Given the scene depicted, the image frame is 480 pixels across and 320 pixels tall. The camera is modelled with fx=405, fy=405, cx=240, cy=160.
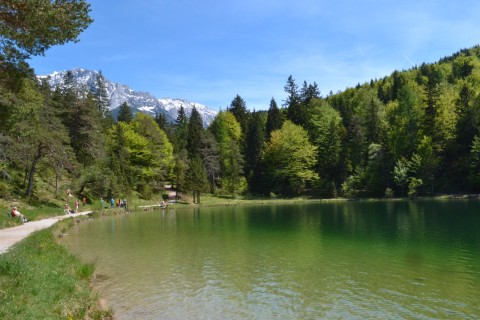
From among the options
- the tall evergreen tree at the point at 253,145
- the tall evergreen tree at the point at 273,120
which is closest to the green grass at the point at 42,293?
the tall evergreen tree at the point at 253,145

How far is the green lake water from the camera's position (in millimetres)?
12383

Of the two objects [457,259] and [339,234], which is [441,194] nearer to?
[339,234]

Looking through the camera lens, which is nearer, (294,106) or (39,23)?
(39,23)

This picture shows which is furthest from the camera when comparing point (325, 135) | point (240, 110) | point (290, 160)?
point (240, 110)

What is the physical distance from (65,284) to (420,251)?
55.4 feet

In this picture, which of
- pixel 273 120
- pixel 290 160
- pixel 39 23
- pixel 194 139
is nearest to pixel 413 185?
pixel 290 160

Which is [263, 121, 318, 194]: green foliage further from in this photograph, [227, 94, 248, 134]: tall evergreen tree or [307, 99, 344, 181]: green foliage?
[227, 94, 248, 134]: tall evergreen tree

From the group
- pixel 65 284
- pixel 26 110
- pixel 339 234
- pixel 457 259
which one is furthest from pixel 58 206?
pixel 457 259

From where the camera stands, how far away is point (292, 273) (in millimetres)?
16922

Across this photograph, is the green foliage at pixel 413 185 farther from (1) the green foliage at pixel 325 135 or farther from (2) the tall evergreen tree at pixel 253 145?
(2) the tall evergreen tree at pixel 253 145

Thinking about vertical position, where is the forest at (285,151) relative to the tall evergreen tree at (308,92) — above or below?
below

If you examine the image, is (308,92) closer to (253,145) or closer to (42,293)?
(253,145)

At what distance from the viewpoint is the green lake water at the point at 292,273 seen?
488 inches

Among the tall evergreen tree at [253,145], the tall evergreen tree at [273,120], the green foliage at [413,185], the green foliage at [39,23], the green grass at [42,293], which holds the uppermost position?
the tall evergreen tree at [273,120]
